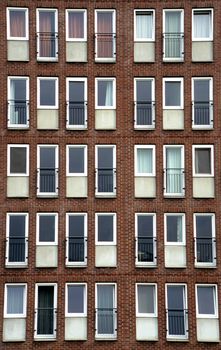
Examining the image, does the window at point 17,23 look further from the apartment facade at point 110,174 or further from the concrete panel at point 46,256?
the concrete panel at point 46,256

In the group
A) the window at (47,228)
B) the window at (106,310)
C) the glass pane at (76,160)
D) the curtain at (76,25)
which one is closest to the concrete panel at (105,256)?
the window at (106,310)

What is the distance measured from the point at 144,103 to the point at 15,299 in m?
11.3

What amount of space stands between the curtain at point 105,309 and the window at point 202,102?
9040 mm

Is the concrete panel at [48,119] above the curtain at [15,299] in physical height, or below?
above

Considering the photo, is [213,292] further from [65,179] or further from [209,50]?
[209,50]

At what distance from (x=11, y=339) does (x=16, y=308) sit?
1.49 m

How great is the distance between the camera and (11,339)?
142ft

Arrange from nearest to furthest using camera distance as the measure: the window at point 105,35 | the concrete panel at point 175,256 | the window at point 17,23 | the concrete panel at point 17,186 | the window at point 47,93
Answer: the concrete panel at point 175,256 → the concrete panel at point 17,186 → the window at point 47,93 → the window at point 105,35 → the window at point 17,23

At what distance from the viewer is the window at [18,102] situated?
4581cm

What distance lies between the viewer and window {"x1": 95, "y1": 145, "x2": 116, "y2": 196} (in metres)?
45.2

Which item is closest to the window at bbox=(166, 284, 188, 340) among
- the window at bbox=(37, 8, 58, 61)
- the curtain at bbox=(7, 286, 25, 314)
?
the curtain at bbox=(7, 286, 25, 314)

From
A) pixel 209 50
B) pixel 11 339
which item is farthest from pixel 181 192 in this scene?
pixel 11 339

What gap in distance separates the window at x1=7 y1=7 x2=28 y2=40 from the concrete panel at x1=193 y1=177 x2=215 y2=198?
11.0 meters

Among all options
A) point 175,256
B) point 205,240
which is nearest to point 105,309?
point 175,256
